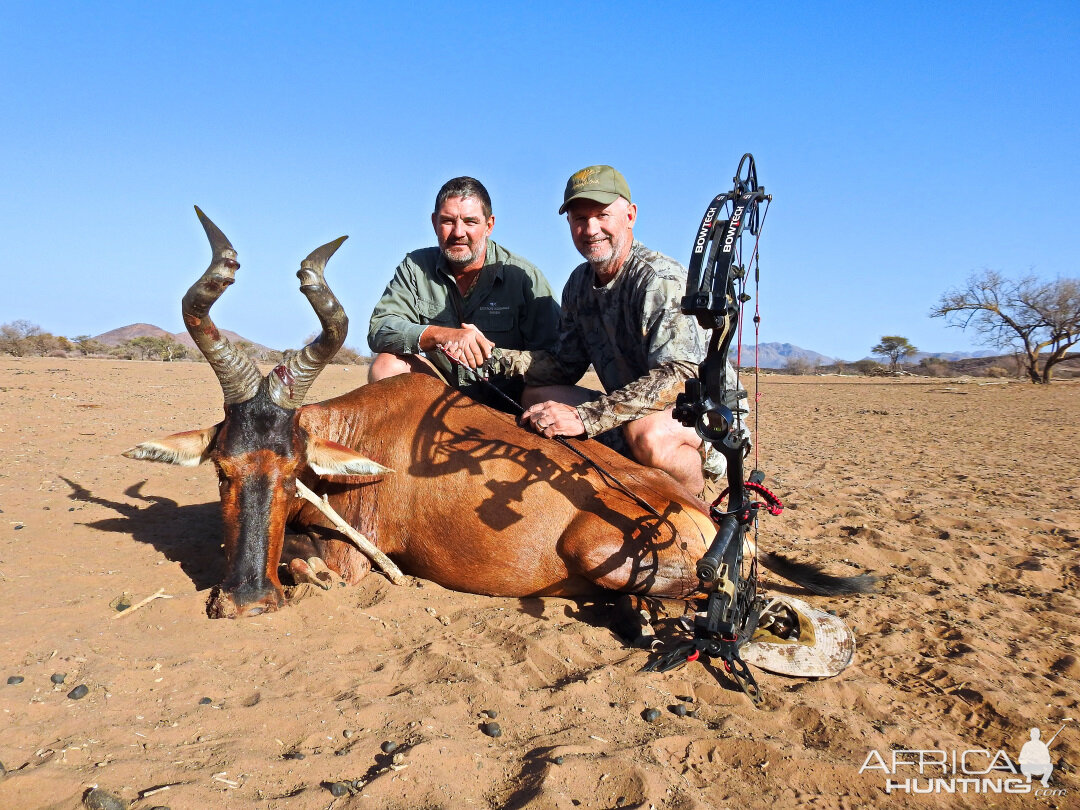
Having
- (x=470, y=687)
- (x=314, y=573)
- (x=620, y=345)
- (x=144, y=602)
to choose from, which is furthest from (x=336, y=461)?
(x=620, y=345)

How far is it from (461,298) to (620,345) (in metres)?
1.89

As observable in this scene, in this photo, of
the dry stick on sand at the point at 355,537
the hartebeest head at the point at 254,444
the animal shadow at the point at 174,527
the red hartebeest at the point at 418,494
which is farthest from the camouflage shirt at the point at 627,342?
the animal shadow at the point at 174,527

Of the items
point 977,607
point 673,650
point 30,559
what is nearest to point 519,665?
point 673,650

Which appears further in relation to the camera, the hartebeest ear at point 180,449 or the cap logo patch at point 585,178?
the cap logo patch at point 585,178

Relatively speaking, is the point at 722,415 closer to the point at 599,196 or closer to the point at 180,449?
the point at 599,196

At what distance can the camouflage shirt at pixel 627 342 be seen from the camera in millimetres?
4320

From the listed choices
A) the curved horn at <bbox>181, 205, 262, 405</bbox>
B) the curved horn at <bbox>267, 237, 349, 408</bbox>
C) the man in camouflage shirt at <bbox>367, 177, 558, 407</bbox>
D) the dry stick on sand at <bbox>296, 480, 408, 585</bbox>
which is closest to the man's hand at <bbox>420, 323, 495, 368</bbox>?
the man in camouflage shirt at <bbox>367, 177, 558, 407</bbox>

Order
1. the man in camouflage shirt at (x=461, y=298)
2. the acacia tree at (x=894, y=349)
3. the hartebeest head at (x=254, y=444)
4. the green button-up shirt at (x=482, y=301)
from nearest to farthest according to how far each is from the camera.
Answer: the hartebeest head at (x=254, y=444) → the man in camouflage shirt at (x=461, y=298) → the green button-up shirt at (x=482, y=301) → the acacia tree at (x=894, y=349)

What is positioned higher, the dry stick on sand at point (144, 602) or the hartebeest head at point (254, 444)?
the hartebeest head at point (254, 444)

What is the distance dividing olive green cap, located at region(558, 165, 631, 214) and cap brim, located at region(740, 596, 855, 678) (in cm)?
274

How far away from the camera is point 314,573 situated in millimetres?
4301

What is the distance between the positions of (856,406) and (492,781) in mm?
19168

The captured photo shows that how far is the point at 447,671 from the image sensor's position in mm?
3428

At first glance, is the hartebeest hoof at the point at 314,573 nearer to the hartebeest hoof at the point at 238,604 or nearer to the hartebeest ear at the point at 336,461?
the hartebeest hoof at the point at 238,604
